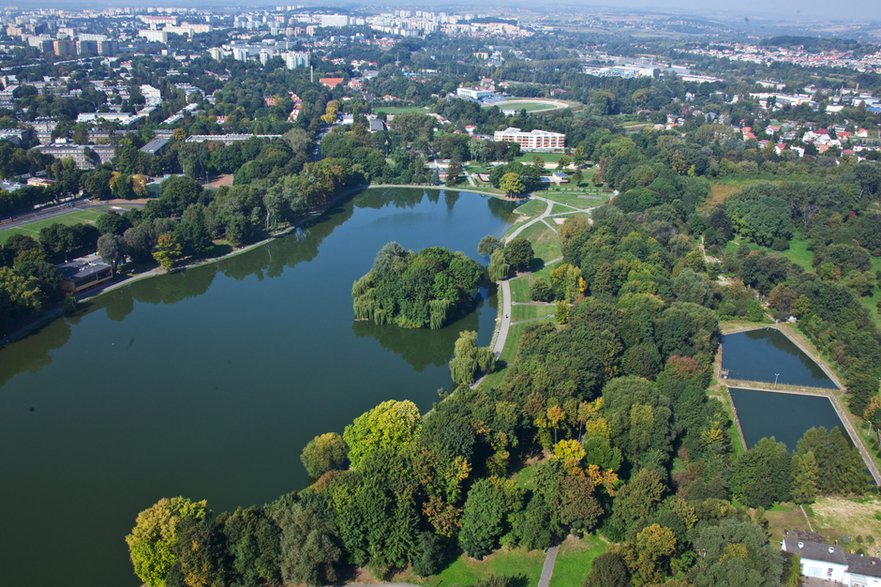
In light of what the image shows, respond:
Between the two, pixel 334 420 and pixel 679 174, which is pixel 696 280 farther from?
pixel 679 174

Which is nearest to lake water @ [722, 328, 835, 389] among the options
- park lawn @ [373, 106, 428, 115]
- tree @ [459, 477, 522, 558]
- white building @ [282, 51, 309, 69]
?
tree @ [459, 477, 522, 558]

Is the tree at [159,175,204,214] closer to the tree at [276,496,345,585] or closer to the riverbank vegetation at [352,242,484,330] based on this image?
the riverbank vegetation at [352,242,484,330]

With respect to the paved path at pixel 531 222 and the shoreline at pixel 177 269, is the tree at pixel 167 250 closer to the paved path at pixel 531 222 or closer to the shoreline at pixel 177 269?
the shoreline at pixel 177 269

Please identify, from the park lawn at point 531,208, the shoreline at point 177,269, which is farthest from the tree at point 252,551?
the park lawn at point 531,208

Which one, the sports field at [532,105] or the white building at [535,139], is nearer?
the white building at [535,139]

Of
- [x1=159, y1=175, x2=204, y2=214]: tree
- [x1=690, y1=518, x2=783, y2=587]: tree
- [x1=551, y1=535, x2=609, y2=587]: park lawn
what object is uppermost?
[x1=690, y1=518, x2=783, y2=587]: tree

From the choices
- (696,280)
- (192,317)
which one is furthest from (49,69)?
(696,280)
